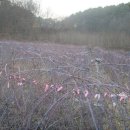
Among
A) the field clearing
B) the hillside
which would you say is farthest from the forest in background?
the field clearing

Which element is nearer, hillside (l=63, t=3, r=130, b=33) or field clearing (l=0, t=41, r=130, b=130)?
field clearing (l=0, t=41, r=130, b=130)

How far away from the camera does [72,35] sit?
96.5 ft

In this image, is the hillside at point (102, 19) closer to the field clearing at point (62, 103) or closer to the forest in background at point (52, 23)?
the forest in background at point (52, 23)

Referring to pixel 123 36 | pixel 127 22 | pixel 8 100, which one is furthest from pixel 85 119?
pixel 127 22

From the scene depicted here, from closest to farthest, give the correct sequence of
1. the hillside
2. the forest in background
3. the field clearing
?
the field clearing, the forest in background, the hillside

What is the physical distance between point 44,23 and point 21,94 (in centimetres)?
3182

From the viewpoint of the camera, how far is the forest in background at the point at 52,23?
Answer: 31875 millimetres

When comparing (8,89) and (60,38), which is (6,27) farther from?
(8,89)

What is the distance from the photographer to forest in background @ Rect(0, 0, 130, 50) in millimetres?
31875

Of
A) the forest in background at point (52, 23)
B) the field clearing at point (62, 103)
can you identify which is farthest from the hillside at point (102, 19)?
the field clearing at point (62, 103)

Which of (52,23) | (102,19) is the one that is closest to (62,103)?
(52,23)

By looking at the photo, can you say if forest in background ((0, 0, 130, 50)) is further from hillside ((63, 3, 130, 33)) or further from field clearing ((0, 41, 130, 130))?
field clearing ((0, 41, 130, 130))

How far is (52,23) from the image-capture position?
3425 centimetres

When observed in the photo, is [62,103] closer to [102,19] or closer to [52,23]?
[52,23]
